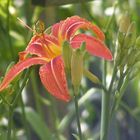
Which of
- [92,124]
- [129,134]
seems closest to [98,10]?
[92,124]

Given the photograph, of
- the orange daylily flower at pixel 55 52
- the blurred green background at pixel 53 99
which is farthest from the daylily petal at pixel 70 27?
the blurred green background at pixel 53 99

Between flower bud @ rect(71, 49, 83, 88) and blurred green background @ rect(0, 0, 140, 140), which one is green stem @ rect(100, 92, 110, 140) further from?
blurred green background @ rect(0, 0, 140, 140)

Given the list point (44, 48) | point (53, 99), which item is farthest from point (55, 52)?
point (53, 99)

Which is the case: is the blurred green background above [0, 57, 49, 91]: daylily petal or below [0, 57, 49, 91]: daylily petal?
below

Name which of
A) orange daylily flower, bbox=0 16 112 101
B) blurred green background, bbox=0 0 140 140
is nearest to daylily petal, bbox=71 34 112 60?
orange daylily flower, bbox=0 16 112 101

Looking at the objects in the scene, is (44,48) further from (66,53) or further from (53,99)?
(53,99)

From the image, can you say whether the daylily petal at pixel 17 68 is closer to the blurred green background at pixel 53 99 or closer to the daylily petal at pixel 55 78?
the daylily petal at pixel 55 78

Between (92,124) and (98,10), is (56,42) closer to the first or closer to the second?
(92,124)
